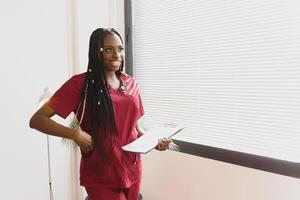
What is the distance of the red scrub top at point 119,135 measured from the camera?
1.56m

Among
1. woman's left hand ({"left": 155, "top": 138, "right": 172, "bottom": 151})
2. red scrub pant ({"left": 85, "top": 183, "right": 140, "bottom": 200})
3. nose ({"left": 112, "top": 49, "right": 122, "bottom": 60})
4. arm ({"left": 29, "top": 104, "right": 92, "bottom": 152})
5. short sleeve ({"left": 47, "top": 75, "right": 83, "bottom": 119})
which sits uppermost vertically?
nose ({"left": 112, "top": 49, "right": 122, "bottom": 60})

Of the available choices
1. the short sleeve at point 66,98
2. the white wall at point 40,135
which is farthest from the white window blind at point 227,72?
the short sleeve at point 66,98

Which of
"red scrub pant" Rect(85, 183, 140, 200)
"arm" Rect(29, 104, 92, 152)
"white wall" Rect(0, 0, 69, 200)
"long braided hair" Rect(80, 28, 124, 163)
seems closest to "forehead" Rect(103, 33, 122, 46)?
"long braided hair" Rect(80, 28, 124, 163)

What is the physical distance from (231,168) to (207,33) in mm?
849

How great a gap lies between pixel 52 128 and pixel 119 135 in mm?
313

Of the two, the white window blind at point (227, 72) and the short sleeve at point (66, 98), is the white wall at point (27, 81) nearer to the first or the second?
the white window blind at point (227, 72)

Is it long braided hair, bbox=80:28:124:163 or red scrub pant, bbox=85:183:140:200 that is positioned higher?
long braided hair, bbox=80:28:124:163

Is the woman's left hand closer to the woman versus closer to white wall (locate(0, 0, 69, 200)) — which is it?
the woman

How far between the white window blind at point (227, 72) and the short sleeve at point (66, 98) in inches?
36.3

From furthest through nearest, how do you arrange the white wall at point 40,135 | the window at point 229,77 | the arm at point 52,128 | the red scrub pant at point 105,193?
the white wall at point 40,135 → the window at point 229,77 → the red scrub pant at point 105,193 → the arm at point 52,128

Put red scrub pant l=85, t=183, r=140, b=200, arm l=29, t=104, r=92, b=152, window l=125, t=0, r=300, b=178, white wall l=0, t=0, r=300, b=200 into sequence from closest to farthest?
arm l=29, t=104, r=92, b=152 → red scrub pant l=85, t=183, r=140, b=200 → window l=125, t=0, r=300, b=178 → white wall l=0, t=0, r=300, b=200

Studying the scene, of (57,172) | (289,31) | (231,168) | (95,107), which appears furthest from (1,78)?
(289,31)

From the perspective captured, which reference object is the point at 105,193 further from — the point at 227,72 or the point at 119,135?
the point at 227,72

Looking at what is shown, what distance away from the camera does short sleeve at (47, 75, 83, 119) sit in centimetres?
154
